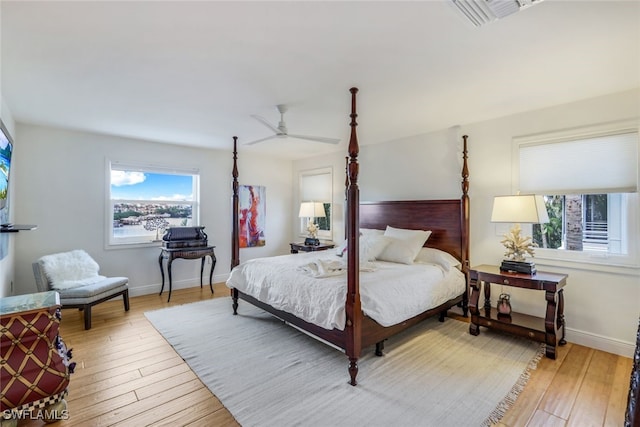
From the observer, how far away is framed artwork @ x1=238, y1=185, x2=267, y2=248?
5.77m

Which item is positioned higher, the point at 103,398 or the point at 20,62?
the point at 20,62

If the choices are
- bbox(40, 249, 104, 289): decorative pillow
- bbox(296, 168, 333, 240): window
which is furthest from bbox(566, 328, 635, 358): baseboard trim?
bbox(40, 249, 104, 289): decorative pillow

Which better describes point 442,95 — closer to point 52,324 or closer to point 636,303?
point 636,303

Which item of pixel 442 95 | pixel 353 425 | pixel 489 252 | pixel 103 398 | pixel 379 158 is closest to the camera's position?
pixel 353 425

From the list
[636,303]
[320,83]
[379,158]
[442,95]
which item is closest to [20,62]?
[320,83]

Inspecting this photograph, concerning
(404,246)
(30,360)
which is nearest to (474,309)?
(404,246)

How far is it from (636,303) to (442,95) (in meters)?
2.59

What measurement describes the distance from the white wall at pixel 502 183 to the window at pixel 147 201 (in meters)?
Result: 3.10

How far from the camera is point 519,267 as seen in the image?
2955mm

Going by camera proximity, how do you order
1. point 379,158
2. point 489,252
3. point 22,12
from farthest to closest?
point 379,158, point 489,252, point 22,12

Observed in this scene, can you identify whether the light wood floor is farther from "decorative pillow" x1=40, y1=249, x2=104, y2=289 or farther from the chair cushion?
"decorative pillow" x1=40, y1=249, x2=104, y2=289

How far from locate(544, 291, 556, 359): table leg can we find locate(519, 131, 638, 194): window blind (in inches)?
44.4

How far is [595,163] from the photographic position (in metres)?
2.87

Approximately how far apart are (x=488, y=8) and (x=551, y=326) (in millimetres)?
2652
